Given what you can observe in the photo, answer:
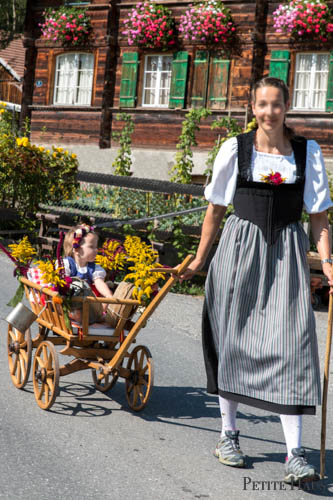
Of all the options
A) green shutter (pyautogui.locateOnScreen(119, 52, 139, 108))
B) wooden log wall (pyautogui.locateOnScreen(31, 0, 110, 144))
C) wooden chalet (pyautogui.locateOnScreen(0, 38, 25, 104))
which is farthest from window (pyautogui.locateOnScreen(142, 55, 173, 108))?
wooden chalet (pyautogui.locateOnScreen(0, 38, 25, 104))

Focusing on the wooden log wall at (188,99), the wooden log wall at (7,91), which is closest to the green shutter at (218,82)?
the wooden log wall at (188,99)

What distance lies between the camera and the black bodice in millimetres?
4359

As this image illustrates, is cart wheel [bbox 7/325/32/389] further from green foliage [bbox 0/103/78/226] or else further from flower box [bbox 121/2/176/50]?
flower box [bbox 121/2/176/50]

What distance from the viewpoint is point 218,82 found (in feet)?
65.7

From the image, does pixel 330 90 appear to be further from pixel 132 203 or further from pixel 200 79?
pixel 132 203

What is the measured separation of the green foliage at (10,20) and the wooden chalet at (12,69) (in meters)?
1.27

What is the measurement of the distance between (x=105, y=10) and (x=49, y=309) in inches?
704

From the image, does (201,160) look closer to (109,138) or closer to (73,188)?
(109,138)

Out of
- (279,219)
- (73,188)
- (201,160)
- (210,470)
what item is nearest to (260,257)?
(279,219)

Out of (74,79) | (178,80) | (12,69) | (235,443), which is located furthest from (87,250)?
(12,69)

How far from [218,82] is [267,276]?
16.3 meters

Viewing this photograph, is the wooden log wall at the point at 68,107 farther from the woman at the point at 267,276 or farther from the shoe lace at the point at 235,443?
the shoe lace at the point at 235,443

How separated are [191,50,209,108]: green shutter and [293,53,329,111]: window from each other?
7.72 feet

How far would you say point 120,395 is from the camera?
229 inches
